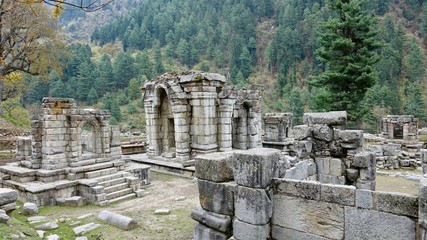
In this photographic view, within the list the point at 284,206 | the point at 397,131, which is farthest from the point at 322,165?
the point at 397,131

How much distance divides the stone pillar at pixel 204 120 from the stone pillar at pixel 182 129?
0.97ft

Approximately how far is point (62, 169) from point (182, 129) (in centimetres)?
546

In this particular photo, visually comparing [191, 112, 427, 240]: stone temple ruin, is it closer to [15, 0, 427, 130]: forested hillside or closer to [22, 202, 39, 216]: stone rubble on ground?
[22, 202, 39, 216]: stone rubble on ground

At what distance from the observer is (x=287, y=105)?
168 feet

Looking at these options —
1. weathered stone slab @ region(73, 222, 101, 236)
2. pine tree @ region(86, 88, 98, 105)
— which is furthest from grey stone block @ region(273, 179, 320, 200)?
pine tree @ region(86, 88, 98, 105)

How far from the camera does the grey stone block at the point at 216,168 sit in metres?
5.24

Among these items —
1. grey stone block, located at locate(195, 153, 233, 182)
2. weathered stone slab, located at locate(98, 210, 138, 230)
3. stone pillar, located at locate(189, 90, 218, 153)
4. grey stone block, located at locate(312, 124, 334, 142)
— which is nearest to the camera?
grey stone block, located at locate(195, 153, 233, 182)

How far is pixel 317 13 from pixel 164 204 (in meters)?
64.7

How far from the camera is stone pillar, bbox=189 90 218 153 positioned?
553 inches

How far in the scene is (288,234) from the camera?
4543 millimetres

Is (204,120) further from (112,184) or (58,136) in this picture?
(58,136)

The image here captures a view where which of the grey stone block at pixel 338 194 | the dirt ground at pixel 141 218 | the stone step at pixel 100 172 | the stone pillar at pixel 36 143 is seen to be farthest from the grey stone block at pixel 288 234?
the stone pillar at pixel 36 143

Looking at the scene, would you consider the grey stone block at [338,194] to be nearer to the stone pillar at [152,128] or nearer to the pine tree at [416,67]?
the stone pillar at [152,128]

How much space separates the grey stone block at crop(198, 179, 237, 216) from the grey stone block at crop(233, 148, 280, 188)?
0.36 m
